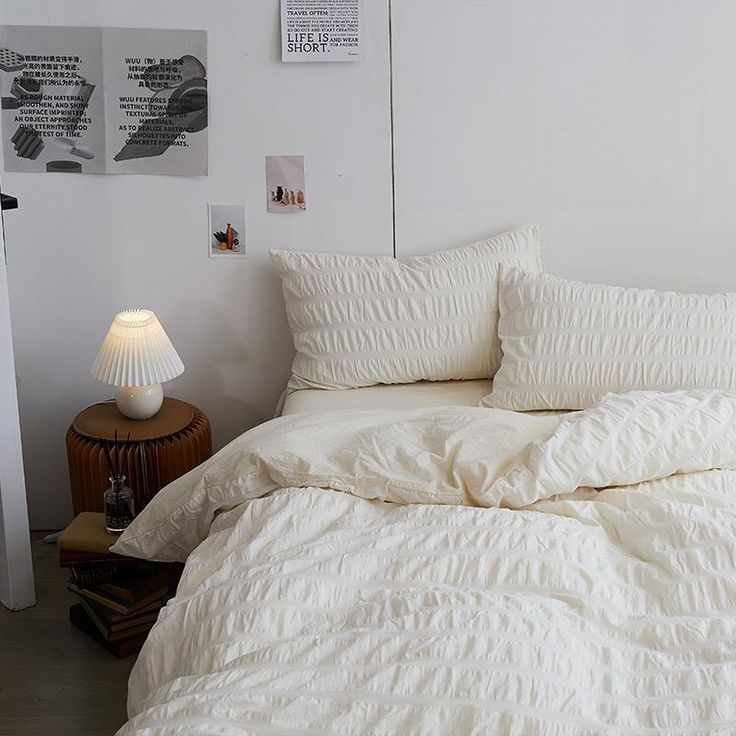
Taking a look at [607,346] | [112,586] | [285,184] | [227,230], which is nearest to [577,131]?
[607,346]

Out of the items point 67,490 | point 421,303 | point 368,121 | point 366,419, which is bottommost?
point 67,490

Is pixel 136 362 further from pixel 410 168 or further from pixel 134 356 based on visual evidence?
pixel 410 168

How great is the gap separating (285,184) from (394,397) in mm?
699

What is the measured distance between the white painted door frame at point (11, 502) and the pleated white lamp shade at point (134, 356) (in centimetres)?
22

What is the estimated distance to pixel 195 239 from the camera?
9.56 ft

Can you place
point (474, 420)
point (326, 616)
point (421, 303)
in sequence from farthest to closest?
point (421, 303)
point (474, 420)
point (326, 616)

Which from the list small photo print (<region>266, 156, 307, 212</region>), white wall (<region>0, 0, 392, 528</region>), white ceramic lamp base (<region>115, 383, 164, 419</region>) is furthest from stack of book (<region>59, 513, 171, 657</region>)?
small photo print (<region>266, 156, 307, 212</region>)

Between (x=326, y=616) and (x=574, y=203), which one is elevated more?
(x=574, y=203)

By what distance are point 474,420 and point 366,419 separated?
10.4 inches

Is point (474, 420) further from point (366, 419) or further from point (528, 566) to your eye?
point (528, 566)

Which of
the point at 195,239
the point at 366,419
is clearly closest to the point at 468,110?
the point at 195,239

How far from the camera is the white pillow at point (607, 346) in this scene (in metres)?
2.49

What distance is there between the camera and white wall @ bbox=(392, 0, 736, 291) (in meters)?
2.80

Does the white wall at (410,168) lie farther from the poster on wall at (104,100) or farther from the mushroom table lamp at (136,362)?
the mushroom table lamp at (136,362)
